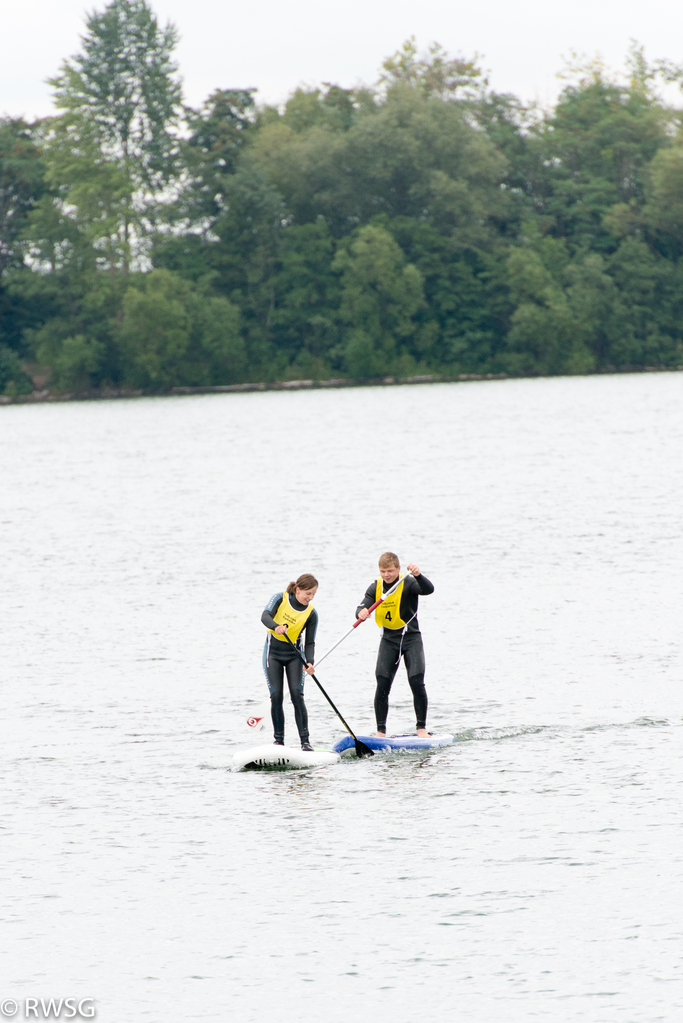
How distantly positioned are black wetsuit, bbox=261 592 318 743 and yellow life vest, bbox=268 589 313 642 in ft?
0.15

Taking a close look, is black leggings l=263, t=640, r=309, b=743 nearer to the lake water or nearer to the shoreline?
the lake water

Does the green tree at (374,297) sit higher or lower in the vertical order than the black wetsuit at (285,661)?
higher

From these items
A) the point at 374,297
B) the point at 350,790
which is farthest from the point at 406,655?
the point at 374,297

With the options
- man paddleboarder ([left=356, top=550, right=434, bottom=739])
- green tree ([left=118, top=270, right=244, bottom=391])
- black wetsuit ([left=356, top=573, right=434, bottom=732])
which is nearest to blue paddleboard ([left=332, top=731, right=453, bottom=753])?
man paddleboarder ([left=356, top=550, right=434, bottom=739])

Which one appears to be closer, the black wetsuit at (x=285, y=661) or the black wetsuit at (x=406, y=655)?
the black wetsuit at (x=285, y=661)

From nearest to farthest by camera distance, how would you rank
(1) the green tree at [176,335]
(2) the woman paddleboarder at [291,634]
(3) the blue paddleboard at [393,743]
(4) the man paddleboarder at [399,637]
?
(2) the woman paddleboarder at [291,634], (4) the man paddleboarder at [399,637], (3) the blue paddleboard at [393,743], (1) the green tree at [176,335]

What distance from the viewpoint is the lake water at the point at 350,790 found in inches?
447

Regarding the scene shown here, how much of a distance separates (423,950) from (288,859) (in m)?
2.32

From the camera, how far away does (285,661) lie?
632 inches

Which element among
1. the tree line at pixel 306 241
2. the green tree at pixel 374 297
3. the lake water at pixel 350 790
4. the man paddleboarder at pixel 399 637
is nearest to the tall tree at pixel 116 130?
the tree line at pixel 306 241

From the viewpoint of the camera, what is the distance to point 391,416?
303 ft

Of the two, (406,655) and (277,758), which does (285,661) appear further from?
(406,655)

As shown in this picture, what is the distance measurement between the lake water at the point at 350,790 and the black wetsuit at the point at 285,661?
0.75 meters

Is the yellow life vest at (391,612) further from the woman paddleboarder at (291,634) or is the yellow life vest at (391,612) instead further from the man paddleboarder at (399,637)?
the woman paddleboarder at (291,634)
